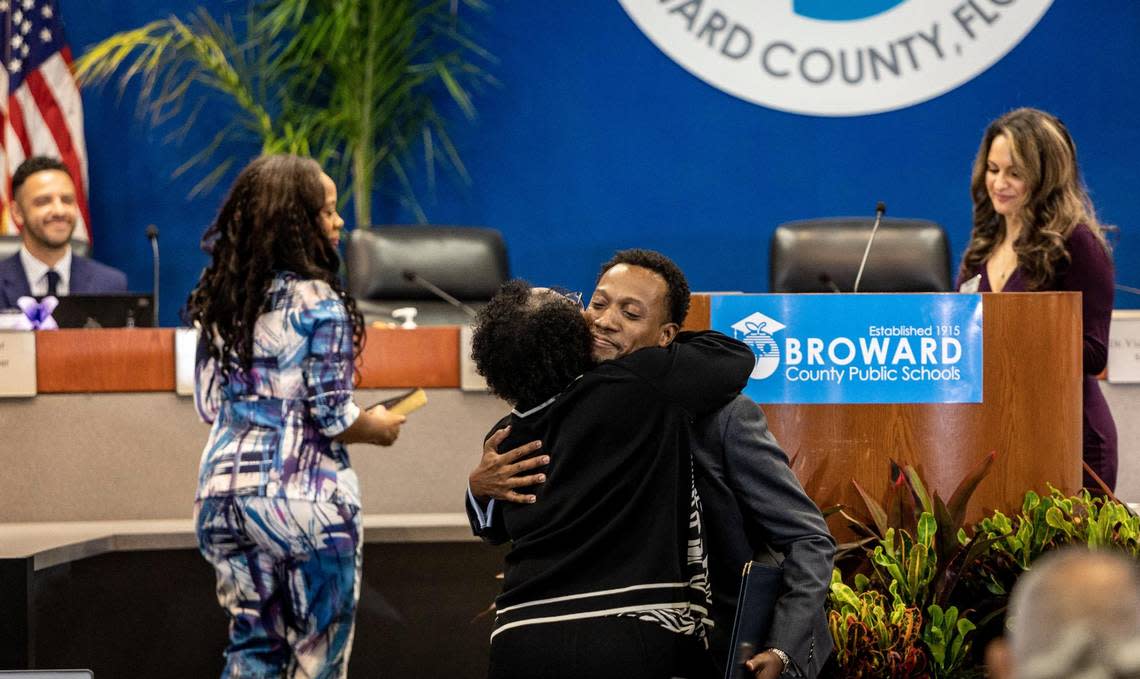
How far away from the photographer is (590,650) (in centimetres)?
153

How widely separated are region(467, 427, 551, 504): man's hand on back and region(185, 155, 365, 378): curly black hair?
2.75ft

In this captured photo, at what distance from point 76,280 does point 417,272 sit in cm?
121

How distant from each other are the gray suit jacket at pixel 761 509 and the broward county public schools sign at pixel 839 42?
4364mm

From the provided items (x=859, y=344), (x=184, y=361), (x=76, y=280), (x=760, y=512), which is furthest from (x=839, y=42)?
(x=760, y=512)

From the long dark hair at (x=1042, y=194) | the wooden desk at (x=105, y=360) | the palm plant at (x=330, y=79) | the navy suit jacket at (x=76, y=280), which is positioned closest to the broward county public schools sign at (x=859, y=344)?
the long dark hair at (x=1042, y=194)

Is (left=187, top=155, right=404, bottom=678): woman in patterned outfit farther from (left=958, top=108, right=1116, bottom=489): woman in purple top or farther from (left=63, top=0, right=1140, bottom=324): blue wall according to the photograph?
(left=63, top=0, right=1140, bottom=324): blue wall

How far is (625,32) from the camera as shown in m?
5.88

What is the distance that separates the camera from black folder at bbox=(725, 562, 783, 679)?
1.62 meters

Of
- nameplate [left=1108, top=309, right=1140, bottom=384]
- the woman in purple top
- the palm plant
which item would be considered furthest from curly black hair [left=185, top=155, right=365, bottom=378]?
the palm plant

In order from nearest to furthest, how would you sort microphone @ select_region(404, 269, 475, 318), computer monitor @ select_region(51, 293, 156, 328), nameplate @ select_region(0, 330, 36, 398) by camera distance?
nameplate @ select_region(0, 330, 36, 398), computer monitor @ select_region(51, 293, 156, 328), microphone @ select_region(404, 269, 475, 318)

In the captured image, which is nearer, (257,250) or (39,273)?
(257,250)

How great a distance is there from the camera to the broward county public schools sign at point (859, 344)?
225 cm

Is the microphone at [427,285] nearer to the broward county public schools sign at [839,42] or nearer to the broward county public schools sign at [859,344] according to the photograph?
the broward county public schools sign at [859,344]

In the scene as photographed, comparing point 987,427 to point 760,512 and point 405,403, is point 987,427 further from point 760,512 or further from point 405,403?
point 405,403
